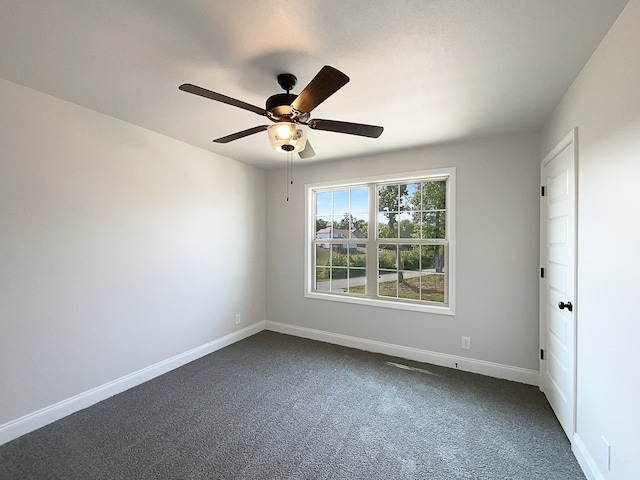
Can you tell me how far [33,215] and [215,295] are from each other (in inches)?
75.4

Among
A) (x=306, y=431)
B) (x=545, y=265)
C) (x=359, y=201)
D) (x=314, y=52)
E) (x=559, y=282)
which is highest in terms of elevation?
(x=314, y=52)

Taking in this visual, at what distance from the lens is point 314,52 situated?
1.66m

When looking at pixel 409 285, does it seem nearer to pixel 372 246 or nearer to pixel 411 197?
pixel 372 246

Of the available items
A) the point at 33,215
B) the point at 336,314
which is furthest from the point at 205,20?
the point at 336,314

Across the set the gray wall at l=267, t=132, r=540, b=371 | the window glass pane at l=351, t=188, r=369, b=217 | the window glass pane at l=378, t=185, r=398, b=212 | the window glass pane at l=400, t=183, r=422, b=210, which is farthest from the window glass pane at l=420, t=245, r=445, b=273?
the window glass pane at l=351, t=188, r=369, b=217

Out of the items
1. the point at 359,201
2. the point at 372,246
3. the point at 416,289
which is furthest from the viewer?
the point at 359,201

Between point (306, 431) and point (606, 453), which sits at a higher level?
point (606, 453)

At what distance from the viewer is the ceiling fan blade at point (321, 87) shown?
1310 mm

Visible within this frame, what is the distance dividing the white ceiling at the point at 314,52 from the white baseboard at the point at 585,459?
2336 millimetres

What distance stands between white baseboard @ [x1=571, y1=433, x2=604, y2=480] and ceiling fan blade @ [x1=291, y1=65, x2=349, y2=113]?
2.49m

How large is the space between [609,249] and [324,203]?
3.08 meters

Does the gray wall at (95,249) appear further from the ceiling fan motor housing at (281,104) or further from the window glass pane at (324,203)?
the ceiling fan motor housing at (281,104)

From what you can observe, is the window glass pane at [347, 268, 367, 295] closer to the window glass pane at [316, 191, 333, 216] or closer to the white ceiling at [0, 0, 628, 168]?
the window glass pane at [316, 191, 333, 216]

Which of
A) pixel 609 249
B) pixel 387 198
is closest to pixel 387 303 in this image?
pixel 387 198
